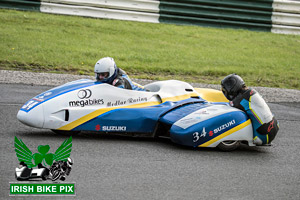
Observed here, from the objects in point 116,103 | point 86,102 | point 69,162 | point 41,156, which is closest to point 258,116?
point 116,103

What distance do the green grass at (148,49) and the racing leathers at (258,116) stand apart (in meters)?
5.45

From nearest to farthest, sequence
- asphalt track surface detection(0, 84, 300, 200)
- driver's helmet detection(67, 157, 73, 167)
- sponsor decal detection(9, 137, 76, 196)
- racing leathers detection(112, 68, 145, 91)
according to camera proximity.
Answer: sponsor decal detection(9, 137, 76, 196) < asphalt track surface detection(0, 84, 300, 200) < driver's helmet detection(67, 157, 73, 167) < racing leathers detection(112, 68, 145, 91)

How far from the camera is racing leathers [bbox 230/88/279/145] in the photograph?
6922mm

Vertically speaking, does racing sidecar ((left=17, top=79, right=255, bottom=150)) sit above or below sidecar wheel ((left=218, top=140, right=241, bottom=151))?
above

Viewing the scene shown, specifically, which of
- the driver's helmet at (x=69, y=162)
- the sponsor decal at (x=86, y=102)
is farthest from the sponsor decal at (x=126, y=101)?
the driver's helmet at (x=69, y=162)

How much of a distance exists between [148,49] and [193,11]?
228cm

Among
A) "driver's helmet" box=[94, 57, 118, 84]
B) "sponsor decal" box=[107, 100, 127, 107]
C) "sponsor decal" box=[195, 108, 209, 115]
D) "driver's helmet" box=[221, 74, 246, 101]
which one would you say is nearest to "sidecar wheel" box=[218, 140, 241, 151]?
"sponsor decal" box=[195, 108, 209, 115]

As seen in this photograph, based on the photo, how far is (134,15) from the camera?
618 inches

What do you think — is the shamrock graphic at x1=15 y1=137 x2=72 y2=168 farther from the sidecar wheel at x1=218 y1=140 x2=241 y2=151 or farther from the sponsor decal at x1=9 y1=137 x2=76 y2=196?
the sidecar wheel at x1=218 y1=140 x2=241 y2=151

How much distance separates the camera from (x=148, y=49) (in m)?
14.7

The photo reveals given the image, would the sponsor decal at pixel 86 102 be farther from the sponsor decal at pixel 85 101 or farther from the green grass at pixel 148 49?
the green grass at pixel 148 49

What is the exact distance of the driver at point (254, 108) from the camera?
6.93 meters

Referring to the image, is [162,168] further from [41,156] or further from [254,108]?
[254,108]

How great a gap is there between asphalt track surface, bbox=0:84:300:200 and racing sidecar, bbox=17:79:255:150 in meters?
0.17
